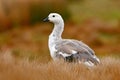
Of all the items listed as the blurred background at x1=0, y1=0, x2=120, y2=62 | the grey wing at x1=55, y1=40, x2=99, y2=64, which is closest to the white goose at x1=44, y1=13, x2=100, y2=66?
the grey wing at x1=55, y1=40, x2=99, y2=64

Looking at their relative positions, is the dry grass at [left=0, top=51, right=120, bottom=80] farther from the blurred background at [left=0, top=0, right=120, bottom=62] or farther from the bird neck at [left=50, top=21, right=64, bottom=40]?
the blurred background at [left=0, top=0, right=120, bottom=62]

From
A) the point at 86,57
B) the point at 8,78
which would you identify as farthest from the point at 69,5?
the point at 8,78

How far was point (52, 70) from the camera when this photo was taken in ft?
37.3

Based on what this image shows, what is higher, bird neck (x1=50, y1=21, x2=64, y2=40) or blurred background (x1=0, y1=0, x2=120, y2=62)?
bird neck (x1=50, y1=21, x2=64, y2=40)

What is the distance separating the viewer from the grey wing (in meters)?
12.9

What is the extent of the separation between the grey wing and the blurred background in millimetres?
13121

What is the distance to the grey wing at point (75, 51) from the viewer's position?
508 inches

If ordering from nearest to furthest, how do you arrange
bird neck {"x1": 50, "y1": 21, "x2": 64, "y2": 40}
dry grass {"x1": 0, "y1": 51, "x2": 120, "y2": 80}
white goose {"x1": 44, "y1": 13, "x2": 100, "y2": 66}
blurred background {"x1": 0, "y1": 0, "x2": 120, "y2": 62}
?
dry grass {"x1": 0, "y1": 51, "x2": 120, "y2": 80}
white goose {"x1": 44, "y1": 13, "x2": 100, "y2": 66}
bird neck {"x1": 50, "y1": 21, "x2": 64, "y2": 40}
blurred background {"x1": 0, "y1": 0, "x2": 120, "y2": 62}

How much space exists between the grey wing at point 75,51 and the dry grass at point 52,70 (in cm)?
69

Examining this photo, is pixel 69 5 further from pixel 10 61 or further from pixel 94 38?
pixel 10 61

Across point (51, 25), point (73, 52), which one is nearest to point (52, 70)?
point (73, 52)

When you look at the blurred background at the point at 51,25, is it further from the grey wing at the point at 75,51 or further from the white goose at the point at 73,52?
the grey wing at the point at 75,51

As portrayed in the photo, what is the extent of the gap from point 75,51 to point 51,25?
1875 cm

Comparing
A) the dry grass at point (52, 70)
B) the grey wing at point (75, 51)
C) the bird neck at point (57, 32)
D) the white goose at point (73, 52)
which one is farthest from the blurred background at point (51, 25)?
the dry grass at point (52, 70)
